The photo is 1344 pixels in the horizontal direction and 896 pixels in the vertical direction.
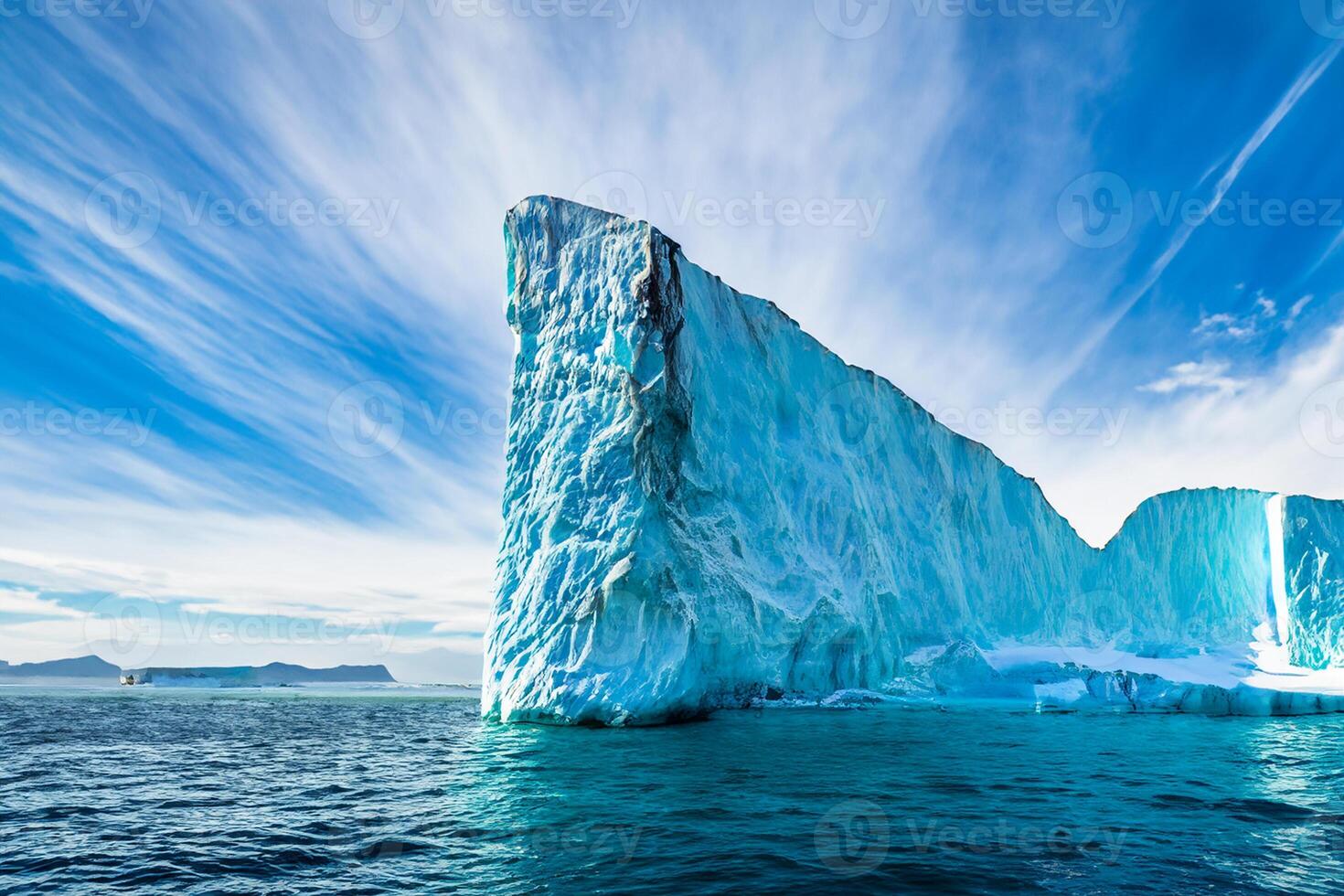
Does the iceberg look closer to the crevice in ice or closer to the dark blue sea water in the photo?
the crevice in ice

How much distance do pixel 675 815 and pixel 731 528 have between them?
50.1 ft

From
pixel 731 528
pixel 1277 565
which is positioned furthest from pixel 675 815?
pixel 1277 565

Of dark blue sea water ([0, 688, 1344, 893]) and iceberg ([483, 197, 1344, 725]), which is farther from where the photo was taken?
iceberg ([483, 197, 1344, 725])

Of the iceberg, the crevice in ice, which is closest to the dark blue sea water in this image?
the iceberg

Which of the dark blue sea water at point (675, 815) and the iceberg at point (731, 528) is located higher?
the iceberg at point (731, 528)

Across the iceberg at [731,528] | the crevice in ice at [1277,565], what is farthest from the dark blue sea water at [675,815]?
the crevice in ice at [1277,565]

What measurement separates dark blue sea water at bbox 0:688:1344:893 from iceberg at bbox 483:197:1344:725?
141 inches

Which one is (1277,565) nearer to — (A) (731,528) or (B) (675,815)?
(A) (731,528)

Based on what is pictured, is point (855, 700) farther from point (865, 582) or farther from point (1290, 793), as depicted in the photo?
point (1290, 793)

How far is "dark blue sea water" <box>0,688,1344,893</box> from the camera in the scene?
243 inches

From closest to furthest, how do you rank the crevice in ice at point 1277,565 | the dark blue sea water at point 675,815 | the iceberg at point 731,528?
the dark blue sea water at point 675,815 < the iceberg at point 731,528 < the crevice in ice at point 1277,565

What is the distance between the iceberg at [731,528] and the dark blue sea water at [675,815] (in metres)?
3.58

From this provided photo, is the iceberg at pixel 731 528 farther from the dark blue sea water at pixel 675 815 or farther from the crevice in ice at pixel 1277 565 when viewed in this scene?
the dark blue sea water at pixel 675 815

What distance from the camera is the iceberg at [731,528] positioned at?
→ 61.5 ft
